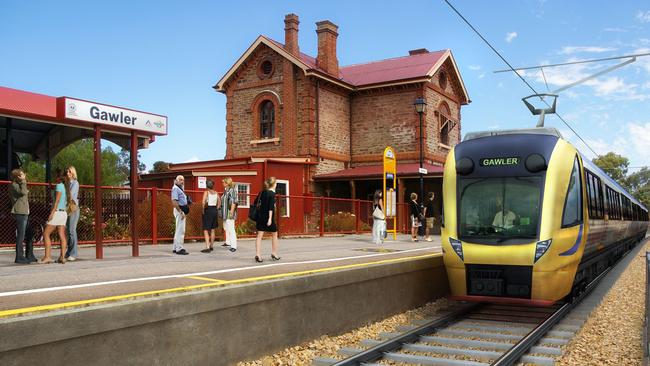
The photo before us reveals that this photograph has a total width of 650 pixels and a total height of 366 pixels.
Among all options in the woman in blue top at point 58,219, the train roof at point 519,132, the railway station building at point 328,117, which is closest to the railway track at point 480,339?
the train roof at point 519,132

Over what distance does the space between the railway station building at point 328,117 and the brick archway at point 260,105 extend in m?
0.05

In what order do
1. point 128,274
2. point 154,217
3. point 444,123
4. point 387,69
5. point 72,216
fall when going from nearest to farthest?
point 128,274 → point 72,216 → point 154,217 → point 387,69 → point 444,123

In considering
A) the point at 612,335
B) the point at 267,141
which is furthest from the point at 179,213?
the point at 267,141

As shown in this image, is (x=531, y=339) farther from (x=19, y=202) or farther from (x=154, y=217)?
(x=154, y=217)

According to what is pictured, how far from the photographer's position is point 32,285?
23.4 ft

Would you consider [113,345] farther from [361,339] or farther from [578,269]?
[578,269]

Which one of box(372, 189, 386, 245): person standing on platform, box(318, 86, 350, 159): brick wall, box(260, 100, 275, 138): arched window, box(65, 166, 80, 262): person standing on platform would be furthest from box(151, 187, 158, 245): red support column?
box(260, 100, 275, 138): arched window

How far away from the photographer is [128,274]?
8.33 m

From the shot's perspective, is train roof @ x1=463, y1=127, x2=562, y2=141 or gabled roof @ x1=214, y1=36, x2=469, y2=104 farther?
gabled roof @ x1=214, y1=36, x2=469, y2=104

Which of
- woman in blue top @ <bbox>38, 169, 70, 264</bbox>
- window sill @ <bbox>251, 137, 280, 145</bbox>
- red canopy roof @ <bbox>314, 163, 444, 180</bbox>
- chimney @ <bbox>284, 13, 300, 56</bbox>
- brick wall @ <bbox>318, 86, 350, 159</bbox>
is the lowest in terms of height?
woman in blue top @ <bbox>38, 169, 70, 264</bbox>

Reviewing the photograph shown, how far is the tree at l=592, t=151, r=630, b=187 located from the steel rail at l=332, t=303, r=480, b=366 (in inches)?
3635

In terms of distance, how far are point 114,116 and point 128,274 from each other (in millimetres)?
3609

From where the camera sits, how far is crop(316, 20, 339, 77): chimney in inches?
1259

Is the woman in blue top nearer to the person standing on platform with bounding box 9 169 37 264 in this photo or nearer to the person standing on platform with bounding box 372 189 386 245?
the person standing on platform with bounding box 9 169 37 264
